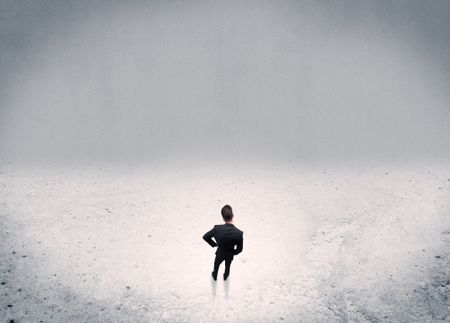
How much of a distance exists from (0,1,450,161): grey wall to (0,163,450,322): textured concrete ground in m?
0.94

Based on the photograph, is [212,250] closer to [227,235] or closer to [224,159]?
[227,235]

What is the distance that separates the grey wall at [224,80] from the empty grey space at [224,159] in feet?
0.16

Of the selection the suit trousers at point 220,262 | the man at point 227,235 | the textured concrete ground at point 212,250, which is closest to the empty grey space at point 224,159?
the textured concrete ground at point 212,250

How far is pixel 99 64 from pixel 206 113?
3.40 metres

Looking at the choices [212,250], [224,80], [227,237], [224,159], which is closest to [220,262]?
[227,237]

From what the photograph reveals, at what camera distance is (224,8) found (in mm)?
10234

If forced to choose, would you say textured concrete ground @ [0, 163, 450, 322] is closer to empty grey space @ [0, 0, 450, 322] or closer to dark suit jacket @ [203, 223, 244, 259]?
empty grey space @ [0, 0, 450, 322]

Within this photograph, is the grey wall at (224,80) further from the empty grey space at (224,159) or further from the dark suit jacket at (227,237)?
the dark suit jacket at (227,237)

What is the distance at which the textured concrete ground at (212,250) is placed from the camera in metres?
4.43

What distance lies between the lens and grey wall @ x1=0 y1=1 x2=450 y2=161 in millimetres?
7984

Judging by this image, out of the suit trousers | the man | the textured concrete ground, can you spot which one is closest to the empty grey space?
the textured concrete ground

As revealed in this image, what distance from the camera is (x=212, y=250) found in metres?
5.31

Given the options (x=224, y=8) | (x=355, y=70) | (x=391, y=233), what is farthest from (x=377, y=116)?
(x=224, y=8)

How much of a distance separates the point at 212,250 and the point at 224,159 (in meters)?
2.62
